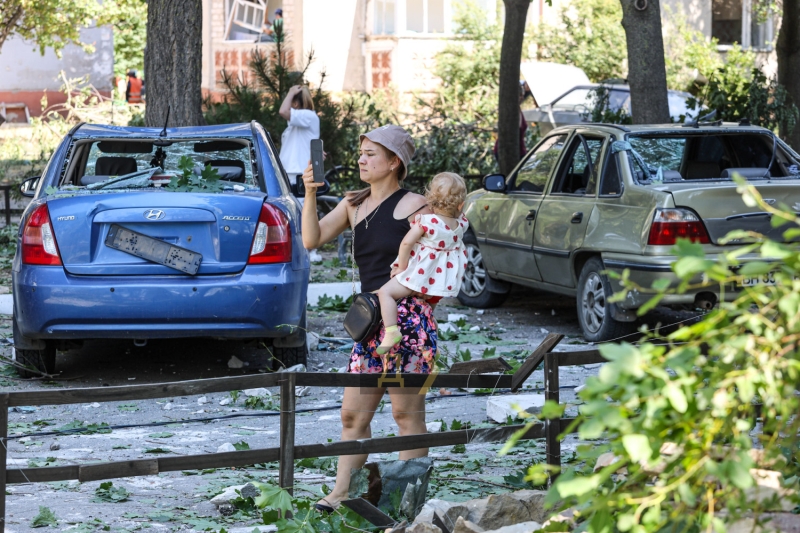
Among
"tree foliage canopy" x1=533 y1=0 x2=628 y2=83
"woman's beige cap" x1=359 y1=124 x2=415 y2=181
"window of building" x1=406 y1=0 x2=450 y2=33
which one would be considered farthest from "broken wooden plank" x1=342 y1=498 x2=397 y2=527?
"window of building" x1=406 y1=0 x2=450 y2=33

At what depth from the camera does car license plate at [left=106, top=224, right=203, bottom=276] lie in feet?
22.5

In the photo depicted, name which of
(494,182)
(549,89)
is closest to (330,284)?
(494,182)

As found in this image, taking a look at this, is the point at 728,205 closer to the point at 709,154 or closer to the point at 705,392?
the point at 709,154

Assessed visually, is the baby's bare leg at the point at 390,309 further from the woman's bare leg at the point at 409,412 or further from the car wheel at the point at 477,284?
the car wheel at the point at 477,284

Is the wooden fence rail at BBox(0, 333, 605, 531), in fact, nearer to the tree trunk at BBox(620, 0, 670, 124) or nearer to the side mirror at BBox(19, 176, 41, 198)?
the side mirror at BBox(19, 176, 41, 198)

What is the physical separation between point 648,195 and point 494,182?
1772mm

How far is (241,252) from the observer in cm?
695

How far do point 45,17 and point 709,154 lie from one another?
66.9 ft

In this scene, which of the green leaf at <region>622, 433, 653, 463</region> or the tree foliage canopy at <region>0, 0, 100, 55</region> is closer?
the green leaf at <region>622, 433, 653, 463</region>

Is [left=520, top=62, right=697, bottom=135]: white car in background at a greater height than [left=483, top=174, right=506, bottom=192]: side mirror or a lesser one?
greater

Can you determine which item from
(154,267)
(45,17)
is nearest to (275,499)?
(154,267)

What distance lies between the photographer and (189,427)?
255 inches

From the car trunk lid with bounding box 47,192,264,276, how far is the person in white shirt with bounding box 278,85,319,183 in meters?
6.02

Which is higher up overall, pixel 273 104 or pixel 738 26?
pixel 738 26
